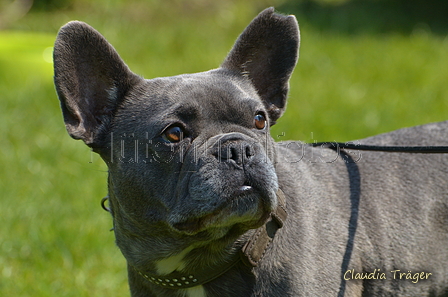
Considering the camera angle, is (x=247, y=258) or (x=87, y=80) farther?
(x=87, y=80)

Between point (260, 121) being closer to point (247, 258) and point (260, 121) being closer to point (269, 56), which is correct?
point (269, 56)

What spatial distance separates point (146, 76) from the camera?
9.75 metres

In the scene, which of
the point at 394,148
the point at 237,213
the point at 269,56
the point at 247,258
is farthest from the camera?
the point at 269,56

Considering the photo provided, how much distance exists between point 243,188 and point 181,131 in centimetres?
55

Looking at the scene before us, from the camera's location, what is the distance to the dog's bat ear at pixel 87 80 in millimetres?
3525

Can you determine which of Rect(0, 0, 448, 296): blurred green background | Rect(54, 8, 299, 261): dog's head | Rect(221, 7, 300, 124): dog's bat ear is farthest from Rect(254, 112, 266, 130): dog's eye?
Rect(0, 0, 448, 296): blurred green background

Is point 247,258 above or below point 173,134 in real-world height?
below

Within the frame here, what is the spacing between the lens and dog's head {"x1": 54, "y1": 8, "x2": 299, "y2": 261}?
3145mm

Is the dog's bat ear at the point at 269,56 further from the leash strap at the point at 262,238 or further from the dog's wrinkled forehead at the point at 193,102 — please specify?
the leash strap at the point at 262,238

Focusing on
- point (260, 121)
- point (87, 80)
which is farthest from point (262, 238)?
point (87, 80)

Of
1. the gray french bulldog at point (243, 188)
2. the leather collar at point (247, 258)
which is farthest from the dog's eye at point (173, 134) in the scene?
the leather collar at point (247, 258)

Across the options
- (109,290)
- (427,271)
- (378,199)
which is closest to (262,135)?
(378,199)

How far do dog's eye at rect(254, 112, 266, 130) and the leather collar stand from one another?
418 mm

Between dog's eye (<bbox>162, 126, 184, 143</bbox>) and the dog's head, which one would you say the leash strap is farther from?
dog's eye (<bbox>162, 126, 184, 143</bbox>)
